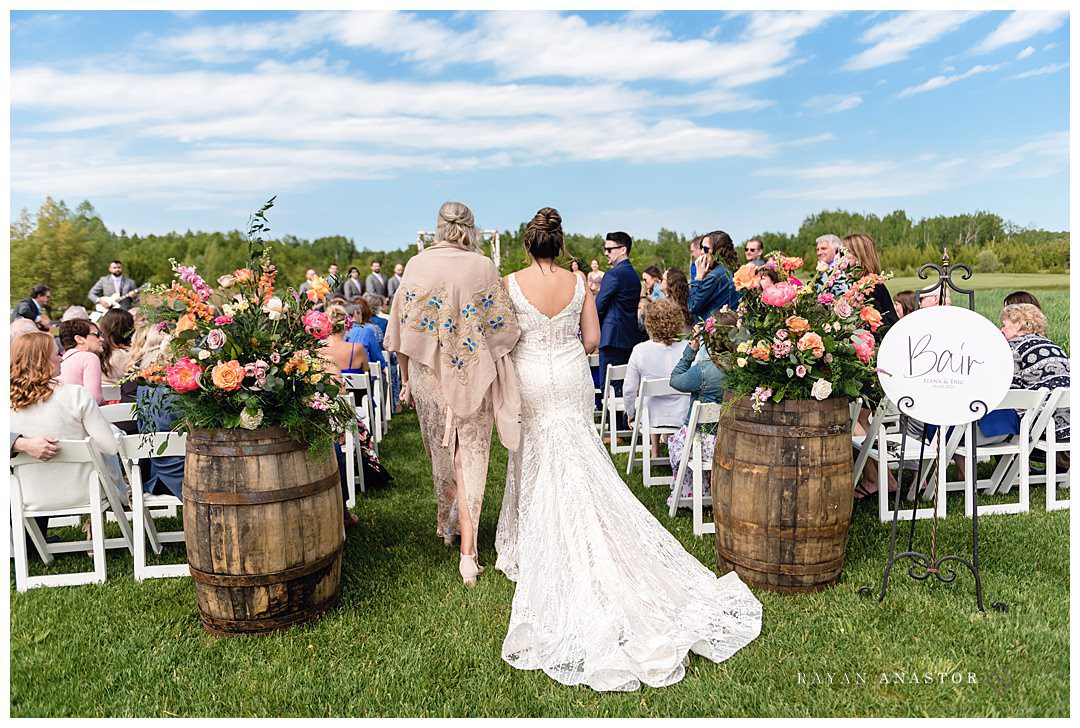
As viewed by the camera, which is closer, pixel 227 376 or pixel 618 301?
pixel 227 376

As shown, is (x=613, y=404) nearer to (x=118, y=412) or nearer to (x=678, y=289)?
(x=678, y=289)

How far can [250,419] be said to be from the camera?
334 cm

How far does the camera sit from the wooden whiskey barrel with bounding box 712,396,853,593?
364 cm

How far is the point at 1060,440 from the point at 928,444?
106 centimetres

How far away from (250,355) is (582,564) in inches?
72.2

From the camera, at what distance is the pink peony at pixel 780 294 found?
11.6 ft

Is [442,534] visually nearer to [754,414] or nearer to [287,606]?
[287,606]

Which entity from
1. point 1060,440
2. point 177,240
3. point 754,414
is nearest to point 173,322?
point 754,414

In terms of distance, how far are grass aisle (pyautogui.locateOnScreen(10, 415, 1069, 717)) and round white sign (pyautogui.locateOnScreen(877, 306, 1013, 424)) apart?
961 mm

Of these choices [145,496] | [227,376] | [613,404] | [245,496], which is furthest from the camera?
[613,404]

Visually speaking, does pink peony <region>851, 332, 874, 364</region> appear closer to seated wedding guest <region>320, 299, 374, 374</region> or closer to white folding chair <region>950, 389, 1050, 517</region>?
white folding chair <region>950, 389, 1050, 517</region>

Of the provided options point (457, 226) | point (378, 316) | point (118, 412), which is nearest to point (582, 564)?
point (457, 226)

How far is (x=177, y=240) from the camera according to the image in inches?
1175

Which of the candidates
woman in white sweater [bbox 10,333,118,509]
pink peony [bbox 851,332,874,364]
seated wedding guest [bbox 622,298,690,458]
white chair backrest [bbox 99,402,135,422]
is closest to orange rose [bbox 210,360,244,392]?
woman in white sweater [bbox 10,333,118,509]
